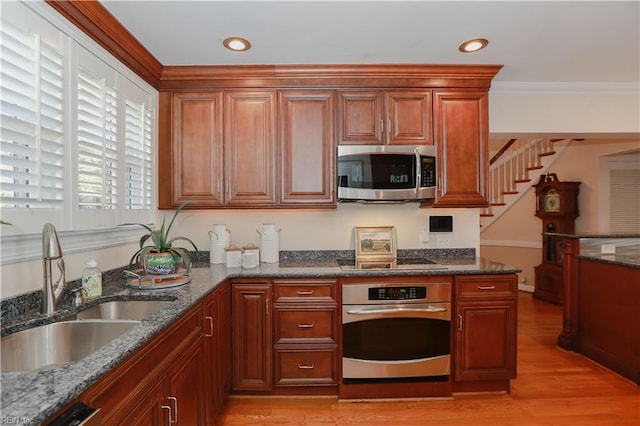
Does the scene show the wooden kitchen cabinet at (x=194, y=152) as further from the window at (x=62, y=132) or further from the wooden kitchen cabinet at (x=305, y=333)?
the wooden kitchen cabinet at (x=305, y=333)

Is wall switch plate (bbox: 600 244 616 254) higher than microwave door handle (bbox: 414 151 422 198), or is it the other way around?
microwave door handle (bbox: 414 151 422 198)

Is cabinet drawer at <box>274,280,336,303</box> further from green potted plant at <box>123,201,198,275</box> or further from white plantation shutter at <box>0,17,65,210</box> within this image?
white plantation shutter at <box>0,17,65,210</box>

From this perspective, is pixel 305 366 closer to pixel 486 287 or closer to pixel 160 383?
pixel 160 383

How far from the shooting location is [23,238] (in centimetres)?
140

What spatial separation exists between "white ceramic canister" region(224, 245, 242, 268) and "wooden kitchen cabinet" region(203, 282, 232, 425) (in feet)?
1.00

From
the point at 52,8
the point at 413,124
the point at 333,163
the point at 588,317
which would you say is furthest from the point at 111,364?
the point at 588,317

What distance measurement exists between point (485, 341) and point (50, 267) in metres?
2.67

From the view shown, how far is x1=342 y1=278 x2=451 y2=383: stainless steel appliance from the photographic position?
92.1 inches

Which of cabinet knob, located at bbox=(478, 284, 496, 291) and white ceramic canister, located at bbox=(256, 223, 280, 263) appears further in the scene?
white ceramic canister, located at bbox=(256, 223, 280, 263)

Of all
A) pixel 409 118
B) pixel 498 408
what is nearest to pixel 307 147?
pixel 409 118

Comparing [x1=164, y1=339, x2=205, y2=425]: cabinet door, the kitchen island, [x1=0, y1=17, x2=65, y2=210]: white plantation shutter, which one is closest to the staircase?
the kitchen island

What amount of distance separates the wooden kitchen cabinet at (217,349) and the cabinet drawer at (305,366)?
14.6 inches

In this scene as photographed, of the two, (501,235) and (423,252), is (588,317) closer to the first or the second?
(423,252)

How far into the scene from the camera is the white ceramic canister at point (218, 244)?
2.72 metres
